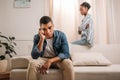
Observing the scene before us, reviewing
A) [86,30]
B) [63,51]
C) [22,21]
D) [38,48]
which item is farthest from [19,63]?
[22,21]

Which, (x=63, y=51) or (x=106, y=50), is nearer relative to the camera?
(x=63, y=51)

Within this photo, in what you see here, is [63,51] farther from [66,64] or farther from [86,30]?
[86,30]

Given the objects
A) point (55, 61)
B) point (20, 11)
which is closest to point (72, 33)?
point (20, 11)

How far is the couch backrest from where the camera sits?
10.1ft

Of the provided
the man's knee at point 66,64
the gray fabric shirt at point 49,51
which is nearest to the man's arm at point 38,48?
the gray fabric shirt at point 49,51

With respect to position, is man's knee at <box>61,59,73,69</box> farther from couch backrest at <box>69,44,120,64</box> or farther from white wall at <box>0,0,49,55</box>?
white wall at <box>0,0,49,55</box>

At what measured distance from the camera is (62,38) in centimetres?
248

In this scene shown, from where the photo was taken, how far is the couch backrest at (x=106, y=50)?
10.1 feet

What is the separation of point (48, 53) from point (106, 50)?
1027 millimetres

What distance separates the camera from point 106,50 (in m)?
3.12

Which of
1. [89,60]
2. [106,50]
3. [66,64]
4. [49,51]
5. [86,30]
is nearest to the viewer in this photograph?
[66,64]

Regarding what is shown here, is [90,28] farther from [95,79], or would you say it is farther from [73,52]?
[95,79]

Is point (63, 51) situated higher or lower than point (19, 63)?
higher

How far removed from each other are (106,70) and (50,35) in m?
0.76
